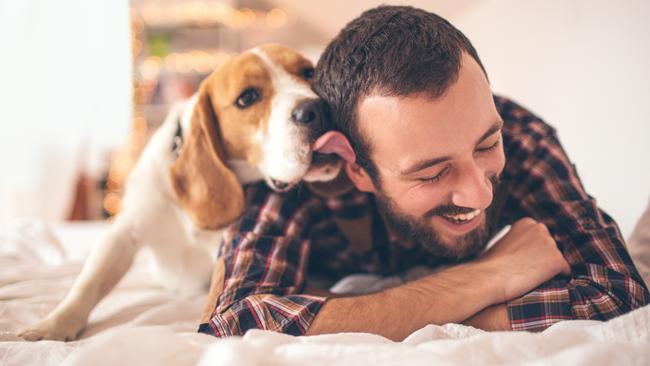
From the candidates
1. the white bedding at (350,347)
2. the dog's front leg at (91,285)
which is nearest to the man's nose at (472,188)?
the white bedding at (350,347)

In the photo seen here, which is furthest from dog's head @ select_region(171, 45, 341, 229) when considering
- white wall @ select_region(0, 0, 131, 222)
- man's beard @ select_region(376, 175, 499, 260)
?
white wall @ select_region(0, 0, 131, 222)

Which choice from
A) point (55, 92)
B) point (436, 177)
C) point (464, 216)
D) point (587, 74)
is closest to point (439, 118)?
point (436, 177)

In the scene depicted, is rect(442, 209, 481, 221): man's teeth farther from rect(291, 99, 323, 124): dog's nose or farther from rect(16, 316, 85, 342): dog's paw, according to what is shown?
rect(16, 316, 85, 342): dog's paw

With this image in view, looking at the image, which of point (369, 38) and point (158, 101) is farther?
point (158, 101)

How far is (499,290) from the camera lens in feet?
2.87

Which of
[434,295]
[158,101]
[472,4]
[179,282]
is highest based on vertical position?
[472,4]

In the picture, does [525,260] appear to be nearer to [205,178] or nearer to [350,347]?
[350,347]

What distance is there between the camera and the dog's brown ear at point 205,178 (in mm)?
1121

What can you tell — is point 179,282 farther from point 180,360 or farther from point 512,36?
point 512,36

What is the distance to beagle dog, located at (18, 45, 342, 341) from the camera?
105 cm

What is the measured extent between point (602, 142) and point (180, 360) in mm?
1392

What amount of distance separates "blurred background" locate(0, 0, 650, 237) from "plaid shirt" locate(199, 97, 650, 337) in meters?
0.36

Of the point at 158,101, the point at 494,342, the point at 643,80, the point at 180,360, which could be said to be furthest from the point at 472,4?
the point at 158,101

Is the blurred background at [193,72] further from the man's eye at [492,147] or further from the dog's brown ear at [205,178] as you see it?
the dog's brown ear at [205,178]
